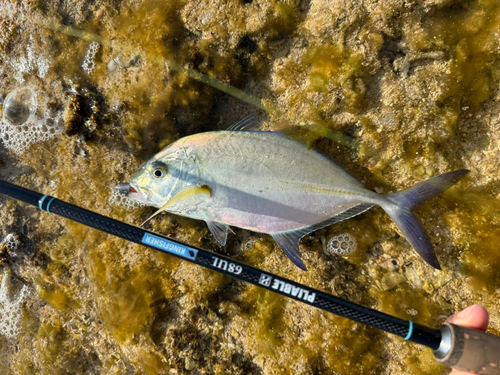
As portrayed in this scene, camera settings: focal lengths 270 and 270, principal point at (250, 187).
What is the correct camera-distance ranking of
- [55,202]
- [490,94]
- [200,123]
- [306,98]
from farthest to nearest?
1. [200,123]
2. [306,98]
3. [490,94]
4. [55,202]

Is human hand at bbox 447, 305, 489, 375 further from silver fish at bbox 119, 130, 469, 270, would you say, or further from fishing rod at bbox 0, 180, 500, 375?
silver fish at bbox 119, 130, 469, 270

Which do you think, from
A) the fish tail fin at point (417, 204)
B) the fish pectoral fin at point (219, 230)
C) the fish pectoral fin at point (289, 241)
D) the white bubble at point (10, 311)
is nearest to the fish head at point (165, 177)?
the fish pectoral fin at point (219, 230)

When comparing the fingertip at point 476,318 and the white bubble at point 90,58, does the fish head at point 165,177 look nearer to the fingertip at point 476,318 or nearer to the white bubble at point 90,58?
the white bubble at point 90,58

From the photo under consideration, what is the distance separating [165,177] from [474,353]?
6.25ft

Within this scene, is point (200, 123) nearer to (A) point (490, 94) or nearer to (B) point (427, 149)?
(B) point (427, 149)

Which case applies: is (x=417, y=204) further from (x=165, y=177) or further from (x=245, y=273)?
(x=165, y=177)

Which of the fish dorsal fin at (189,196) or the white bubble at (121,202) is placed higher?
the fish dorsal fin at (189,196)

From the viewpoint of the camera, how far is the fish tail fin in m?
1.62

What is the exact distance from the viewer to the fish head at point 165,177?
73.5 inches

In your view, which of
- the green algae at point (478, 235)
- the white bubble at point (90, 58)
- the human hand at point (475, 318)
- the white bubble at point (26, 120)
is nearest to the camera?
the human hand at point (475, 318)

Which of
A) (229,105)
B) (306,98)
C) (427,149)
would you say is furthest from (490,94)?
(229,105)

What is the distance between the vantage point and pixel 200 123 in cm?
225

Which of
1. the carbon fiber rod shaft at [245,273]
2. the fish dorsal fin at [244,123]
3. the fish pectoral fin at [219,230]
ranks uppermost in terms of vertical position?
the fish dorsal fin at [244,123]

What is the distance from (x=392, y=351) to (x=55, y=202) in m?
2.44
